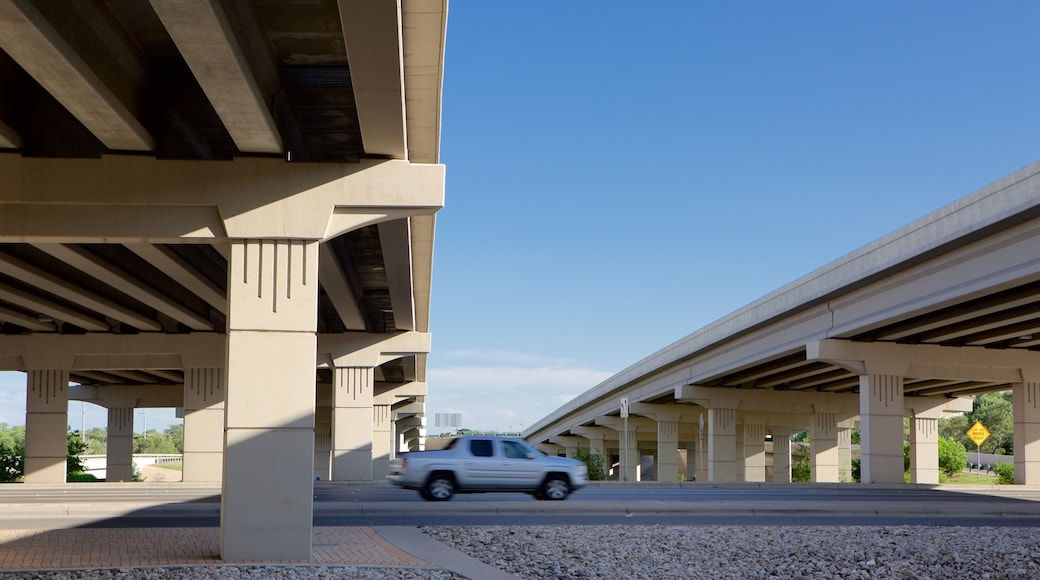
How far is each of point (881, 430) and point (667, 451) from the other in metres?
30.2

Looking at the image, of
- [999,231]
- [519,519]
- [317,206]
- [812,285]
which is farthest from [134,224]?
[812,285]

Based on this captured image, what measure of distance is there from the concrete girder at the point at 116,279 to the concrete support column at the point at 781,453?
51.7 metres

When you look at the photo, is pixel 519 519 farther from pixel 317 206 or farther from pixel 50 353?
pixel 50 353

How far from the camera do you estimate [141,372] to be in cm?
5431

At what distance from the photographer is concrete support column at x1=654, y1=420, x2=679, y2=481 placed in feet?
217

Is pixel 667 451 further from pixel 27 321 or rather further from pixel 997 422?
pixel 997 422

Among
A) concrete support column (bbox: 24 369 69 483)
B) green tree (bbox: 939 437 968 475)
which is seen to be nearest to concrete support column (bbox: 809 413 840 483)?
green tree (bbox: 939 437 968 475)

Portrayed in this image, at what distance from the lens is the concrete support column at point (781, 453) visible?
76875mm

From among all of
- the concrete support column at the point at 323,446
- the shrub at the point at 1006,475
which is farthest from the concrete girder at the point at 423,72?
the concrete support column at the point at 323,446

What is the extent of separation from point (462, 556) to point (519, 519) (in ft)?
22.6

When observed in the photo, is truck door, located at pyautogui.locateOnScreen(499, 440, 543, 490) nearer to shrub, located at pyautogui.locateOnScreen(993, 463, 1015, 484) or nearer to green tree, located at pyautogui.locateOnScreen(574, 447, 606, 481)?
green tree, located at pyautogui.locateOnScreen(574, 447, 606, 481)

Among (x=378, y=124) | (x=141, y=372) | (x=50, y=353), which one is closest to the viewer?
(x=378, y=124)

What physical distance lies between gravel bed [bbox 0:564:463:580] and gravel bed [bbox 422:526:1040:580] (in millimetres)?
1442

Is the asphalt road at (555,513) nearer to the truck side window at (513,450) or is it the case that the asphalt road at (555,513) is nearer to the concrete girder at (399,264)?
the truck side window at (513,450)
